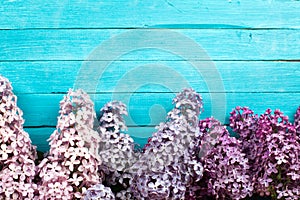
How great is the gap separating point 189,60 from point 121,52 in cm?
32

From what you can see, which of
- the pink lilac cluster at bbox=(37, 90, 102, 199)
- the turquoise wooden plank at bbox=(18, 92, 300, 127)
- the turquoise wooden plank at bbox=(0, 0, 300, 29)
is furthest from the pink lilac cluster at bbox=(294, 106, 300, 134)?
the pink lilac cluster at bbox=(37, 90, 102, 199)

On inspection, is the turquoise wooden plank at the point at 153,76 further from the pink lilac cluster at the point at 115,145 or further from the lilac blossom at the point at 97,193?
the lilac blossom at the point at 97,193

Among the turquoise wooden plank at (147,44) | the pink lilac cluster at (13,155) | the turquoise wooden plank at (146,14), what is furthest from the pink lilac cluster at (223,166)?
the pink lilac cluster at (13,155)

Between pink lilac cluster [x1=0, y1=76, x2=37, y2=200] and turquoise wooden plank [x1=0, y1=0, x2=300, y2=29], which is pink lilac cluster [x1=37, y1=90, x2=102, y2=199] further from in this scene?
turquoise wooden plank [x1=0, y1=0, x2=300, y2=29]

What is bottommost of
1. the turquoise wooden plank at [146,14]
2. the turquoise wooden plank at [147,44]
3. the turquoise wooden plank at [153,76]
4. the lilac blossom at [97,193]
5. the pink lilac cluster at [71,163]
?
the lilac blossom at [97,193]

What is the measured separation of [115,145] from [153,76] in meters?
0.40

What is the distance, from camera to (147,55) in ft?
8.33

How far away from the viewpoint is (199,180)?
2379 millimetres

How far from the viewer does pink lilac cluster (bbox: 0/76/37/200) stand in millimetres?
2125

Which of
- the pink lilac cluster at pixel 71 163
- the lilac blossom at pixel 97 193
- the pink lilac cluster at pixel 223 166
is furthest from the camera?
the pink lilac cluster at pixel 223 166

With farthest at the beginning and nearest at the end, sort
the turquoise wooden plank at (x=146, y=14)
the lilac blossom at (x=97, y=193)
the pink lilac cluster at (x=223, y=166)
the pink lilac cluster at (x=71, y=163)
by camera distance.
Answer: the turquoise wooden plank at (x=146, y=14) → the pink lilac cluster at (x=223, y=166) → the pink lilac cluster at (x=71, y=163) → the lilac blossom at (x=97, y=193)

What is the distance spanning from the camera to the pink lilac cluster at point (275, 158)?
2.34 m

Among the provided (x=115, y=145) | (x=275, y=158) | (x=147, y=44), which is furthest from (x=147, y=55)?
(x=275, y=158)

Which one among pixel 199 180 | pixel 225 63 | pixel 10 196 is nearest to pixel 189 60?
pixel 225 63
